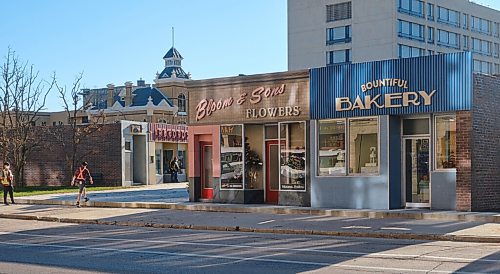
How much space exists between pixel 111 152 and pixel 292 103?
21.5 m

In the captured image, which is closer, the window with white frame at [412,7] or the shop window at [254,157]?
the shop window at [254,157]

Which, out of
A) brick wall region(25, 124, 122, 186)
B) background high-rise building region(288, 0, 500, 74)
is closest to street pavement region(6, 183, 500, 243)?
brick wall region(25, 124, 122, 186)

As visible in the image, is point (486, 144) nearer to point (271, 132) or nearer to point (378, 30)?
point (271, 132)

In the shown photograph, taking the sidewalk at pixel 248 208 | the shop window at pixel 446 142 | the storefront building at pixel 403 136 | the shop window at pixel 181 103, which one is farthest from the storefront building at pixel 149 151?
the shop window at pixel 181 103

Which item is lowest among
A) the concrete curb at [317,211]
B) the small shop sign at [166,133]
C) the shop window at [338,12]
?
the concrete curb at [317,211]

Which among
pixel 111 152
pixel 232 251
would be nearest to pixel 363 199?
pixel 232 251

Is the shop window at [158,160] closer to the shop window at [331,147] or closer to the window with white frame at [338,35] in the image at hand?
the shop window at [331,147]

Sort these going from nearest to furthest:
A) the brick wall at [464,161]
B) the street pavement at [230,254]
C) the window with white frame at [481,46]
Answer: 1. the street pavement at [230,254]
2. the brick wall at [464,161]
3. the window with white frame at [481,46]

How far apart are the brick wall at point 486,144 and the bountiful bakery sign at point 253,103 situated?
5760 millimetres

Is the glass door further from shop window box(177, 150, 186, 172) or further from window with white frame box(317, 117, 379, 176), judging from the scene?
shop window box(177, 150, 186, 172)

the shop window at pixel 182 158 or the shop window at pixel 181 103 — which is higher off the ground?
the shop window at pixel 181 103

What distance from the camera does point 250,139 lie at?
27.1 meters

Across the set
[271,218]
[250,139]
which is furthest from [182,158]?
[271,218]

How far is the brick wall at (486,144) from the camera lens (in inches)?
870
